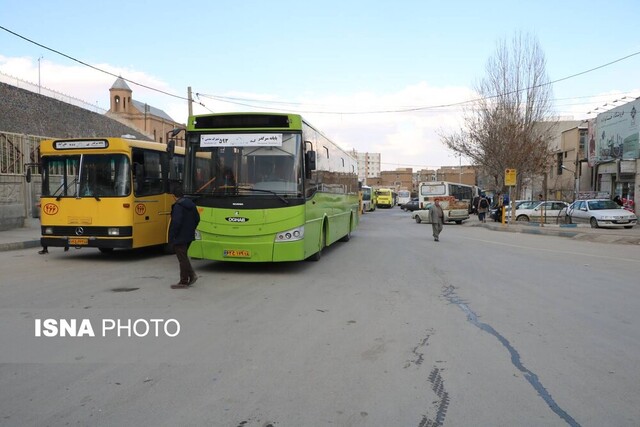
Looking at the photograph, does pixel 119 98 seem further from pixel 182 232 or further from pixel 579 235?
pixel 182 232

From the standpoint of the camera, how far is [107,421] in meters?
3.85

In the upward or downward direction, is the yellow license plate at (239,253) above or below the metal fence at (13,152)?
below

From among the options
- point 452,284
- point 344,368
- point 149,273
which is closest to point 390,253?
point 452,284

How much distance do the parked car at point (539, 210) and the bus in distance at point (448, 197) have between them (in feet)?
11.9

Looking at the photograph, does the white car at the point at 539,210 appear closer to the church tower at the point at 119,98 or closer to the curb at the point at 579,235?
the curb at the point at 579,235

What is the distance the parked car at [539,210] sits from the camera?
107 ft

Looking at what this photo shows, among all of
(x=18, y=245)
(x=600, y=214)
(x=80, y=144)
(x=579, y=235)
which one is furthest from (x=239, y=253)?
(x=600, y=214)

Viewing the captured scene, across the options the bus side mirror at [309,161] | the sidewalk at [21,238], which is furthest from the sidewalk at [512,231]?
the bus side mirror at [309,161]

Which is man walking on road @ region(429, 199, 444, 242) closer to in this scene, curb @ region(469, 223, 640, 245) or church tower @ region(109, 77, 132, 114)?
curb @ region(469, 223, 640, 245)

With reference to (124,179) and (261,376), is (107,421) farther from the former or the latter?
(124,179)

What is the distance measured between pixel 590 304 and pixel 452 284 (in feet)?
8.40

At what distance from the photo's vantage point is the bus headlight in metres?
10.4

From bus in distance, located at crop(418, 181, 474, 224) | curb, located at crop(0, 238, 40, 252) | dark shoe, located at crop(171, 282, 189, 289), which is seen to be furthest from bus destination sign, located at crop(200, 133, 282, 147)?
bus in distance, located at crop(418, 181, 474, 224)

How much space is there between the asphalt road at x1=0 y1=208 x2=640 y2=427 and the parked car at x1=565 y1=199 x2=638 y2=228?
17.0 metres
